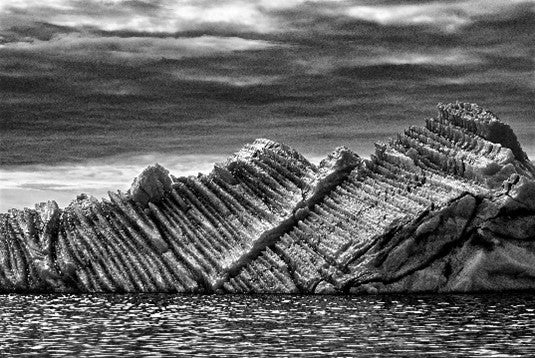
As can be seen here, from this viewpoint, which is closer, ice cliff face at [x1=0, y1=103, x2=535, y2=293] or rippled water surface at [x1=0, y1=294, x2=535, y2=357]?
rippled water surface at [x1=0, y1=294, x2=535, y2=357]

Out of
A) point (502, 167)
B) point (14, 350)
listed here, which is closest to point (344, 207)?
point (502, 167)

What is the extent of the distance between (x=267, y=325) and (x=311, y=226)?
14.7m

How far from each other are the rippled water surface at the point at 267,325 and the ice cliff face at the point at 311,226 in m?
2.03

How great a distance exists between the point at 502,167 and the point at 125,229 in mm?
17565

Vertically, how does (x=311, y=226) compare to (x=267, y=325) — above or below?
above

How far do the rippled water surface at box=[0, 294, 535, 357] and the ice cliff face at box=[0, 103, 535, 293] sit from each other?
203 cm

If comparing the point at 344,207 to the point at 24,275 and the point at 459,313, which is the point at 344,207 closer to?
the point at 459,313

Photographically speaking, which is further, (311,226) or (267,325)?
(311,226)

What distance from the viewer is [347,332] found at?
29.0 metres

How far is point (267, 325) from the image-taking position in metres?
31.0

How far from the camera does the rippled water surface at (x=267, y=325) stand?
83.6 ft

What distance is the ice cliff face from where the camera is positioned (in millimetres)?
43375

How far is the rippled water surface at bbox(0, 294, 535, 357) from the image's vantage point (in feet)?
83.6

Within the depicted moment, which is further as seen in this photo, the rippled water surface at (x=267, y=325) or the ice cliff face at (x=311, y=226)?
the ice cliff face at (x=311, y=226)
